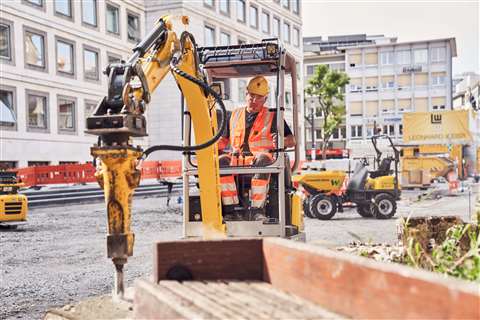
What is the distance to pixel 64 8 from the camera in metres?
34.0

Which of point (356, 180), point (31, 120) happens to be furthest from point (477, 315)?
point (31, 120)

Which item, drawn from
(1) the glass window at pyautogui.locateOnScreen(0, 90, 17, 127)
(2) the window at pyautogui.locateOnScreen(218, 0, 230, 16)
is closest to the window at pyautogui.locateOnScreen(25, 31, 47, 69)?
(1) the glass window at pyautogui.locateOnScreen(0, 90, 17, 127)

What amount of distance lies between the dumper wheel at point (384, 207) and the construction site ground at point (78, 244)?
1.12 feet

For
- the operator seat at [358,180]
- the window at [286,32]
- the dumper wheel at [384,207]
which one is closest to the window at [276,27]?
the window at [286,32]

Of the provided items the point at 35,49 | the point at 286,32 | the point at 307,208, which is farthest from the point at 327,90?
the point at 307,208

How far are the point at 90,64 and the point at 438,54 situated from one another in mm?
46488

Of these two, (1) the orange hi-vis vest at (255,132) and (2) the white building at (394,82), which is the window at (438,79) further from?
(1) the orange hi-vis vest at (255,132)

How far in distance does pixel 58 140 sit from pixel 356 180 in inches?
846

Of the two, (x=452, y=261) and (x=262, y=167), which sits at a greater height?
(x=262, y=167)

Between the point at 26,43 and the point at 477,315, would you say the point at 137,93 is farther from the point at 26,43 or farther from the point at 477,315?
the point at 26,43

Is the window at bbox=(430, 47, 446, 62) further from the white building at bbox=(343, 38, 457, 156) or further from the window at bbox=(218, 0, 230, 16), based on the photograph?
the window at bbox=(218, 0, 230, 16)

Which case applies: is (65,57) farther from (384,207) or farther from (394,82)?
(394,82)

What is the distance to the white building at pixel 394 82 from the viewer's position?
69438 mm

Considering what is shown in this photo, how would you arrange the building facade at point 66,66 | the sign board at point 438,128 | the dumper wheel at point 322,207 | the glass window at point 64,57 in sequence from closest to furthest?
the dumper wheel at point 322,207, the sign board at point 438,128, the building facade at point 66,66, the glass window at point 64,57
